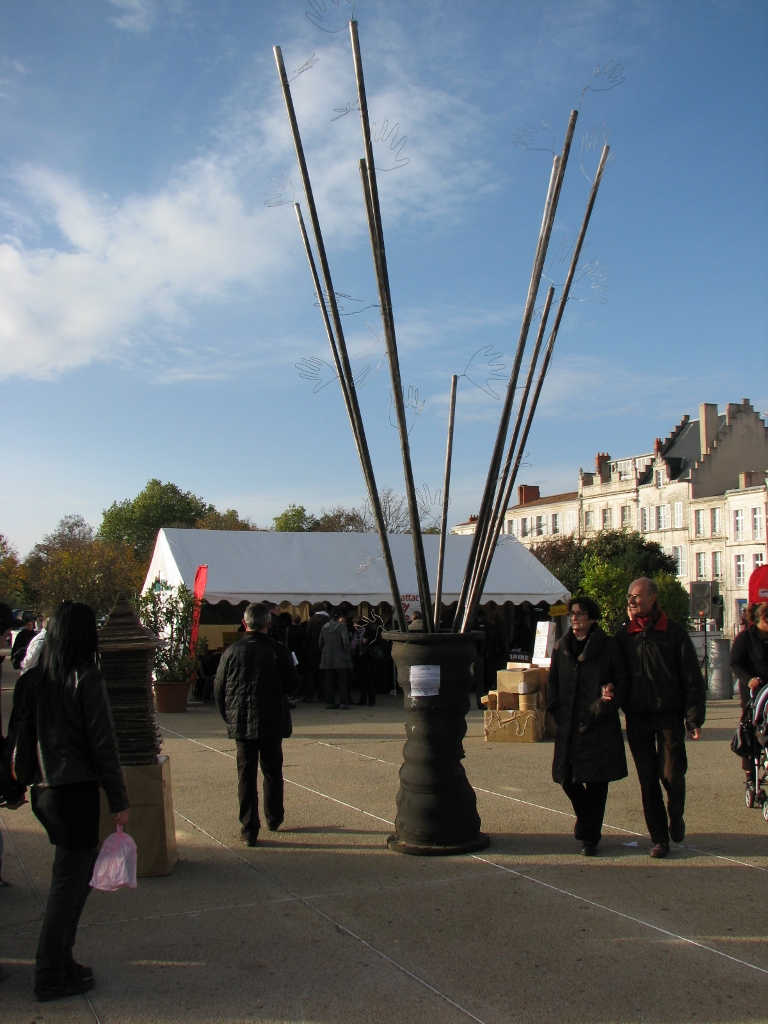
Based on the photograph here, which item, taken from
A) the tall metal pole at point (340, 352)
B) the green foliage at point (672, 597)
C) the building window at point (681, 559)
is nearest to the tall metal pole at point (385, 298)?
the tall metal pole at point (340, 352)

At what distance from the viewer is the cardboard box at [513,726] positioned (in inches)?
413

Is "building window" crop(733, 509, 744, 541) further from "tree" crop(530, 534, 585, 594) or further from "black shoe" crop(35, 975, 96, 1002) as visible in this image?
"black shoe" crop(35, 975, 96, 1002)

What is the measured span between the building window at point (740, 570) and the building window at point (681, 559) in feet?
14.8

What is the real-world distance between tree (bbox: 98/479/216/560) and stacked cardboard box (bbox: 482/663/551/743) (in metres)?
73.5

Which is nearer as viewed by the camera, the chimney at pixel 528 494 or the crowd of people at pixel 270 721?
the crowd of people at pixel 270 721

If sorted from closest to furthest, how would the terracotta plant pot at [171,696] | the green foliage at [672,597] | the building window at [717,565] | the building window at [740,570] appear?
the terracotta plant pot at [171,696] → the green foliage at [672,597] → the building window at [740,570] → the building window at [717,565]

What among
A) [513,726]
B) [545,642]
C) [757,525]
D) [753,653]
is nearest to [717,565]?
[757,525]

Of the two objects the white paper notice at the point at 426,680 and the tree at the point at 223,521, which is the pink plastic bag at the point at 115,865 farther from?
the tree at the point at 223,521

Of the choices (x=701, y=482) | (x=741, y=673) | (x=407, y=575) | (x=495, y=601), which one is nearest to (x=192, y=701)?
(x=407, y=575)

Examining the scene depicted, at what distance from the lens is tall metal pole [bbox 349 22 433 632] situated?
562 centimetres

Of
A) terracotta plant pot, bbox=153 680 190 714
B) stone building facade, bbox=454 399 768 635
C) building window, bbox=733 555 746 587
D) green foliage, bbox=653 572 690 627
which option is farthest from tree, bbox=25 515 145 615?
building window, bbox=733 555 746 587

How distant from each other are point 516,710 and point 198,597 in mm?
7775

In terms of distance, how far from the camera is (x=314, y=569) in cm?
1853

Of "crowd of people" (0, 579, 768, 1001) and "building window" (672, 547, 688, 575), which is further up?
"building window" (672, 547, 688, 575)
